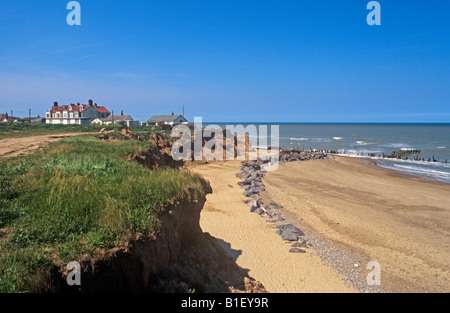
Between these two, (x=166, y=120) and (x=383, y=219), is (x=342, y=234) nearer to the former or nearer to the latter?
(x=383, y=219)

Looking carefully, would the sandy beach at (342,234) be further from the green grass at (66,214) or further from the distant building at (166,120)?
the distant building at (166,120)

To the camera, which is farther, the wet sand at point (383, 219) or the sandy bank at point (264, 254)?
A: the wet sand at point (383, 219)

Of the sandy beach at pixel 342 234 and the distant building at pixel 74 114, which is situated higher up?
the distant building at pixel 74 114

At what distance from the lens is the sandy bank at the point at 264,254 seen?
10645mm

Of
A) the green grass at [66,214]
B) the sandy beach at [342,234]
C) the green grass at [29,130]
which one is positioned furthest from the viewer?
the green grass at [29,130]

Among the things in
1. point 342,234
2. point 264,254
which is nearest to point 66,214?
point 264,254

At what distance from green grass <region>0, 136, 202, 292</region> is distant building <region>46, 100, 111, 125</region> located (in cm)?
8043

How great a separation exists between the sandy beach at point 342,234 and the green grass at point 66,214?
245 inches

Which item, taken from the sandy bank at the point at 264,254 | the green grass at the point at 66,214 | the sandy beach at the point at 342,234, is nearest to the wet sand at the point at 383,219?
the sandy beach at the point at 342,234

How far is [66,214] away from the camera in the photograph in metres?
5.59

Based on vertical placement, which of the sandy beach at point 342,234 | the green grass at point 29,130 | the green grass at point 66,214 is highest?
the green grass at point 29,130

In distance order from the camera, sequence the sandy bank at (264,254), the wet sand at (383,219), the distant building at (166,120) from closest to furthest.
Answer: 1. the sandy bank at (264,254)
2. the wet sand at (383,219)
3. the distant building at (166,120)

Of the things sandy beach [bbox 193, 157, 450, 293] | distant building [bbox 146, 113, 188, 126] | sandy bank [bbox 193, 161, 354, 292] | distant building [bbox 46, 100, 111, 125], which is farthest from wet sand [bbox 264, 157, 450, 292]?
distant building [bbox 46, 100, 111, 125]

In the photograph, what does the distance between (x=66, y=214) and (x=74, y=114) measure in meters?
86.2
